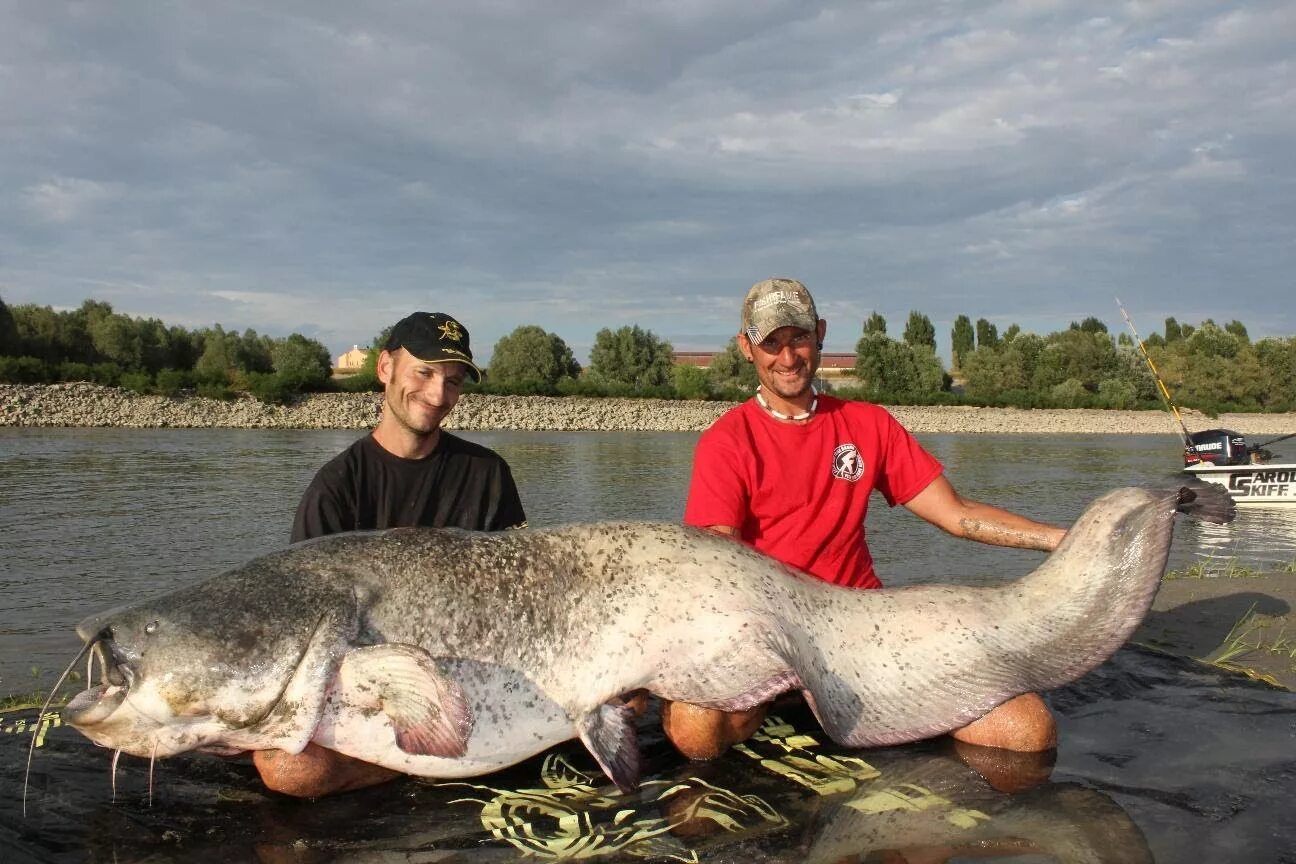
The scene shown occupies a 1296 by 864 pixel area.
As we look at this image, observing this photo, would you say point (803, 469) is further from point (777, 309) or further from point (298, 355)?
point (298, 355)

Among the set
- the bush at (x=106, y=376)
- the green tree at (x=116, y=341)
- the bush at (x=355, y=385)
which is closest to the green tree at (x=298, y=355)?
the green tree at (x=116, y=341)

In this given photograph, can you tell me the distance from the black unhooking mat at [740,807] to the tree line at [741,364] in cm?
5130

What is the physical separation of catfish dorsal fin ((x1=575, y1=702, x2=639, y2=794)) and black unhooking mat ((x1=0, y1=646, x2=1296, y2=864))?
0.66 ft

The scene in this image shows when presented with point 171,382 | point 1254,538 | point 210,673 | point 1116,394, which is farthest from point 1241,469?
point 1116,394

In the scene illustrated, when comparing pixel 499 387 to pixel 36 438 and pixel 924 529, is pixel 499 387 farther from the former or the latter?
pixel 924 529

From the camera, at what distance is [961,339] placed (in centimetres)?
11531

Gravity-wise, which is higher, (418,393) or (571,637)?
(418,393)

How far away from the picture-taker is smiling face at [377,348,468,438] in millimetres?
4812

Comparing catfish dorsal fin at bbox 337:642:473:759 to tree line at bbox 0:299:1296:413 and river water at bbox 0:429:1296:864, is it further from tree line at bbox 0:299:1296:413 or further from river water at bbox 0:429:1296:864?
tree line at bbox 0:299:1296:413

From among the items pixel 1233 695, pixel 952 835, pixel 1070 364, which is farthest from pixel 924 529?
pixel 1070 364

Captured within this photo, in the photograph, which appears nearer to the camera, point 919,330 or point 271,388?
point 271,388

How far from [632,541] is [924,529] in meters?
12.1

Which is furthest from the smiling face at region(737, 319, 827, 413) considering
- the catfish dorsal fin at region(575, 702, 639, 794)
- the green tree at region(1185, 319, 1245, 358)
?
the green tree at region(1185, 319, 1245, 358)

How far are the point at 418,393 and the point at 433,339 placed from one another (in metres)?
0.30
